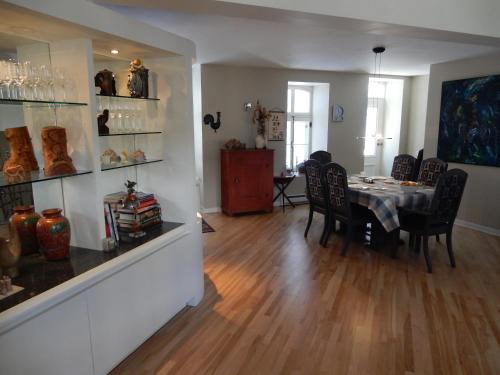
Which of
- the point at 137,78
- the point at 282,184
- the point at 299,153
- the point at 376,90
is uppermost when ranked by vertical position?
the point at 376,90

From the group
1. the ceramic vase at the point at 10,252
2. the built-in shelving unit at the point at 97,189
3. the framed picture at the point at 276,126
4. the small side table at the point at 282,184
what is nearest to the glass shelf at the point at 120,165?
the built-in shelving unit at the point at 97,189

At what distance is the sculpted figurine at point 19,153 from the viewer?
1784 millimetres

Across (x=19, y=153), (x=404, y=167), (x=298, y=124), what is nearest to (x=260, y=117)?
(x=298, y=124)

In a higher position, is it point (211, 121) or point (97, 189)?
point (211, 121)

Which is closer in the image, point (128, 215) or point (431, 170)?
point (128, 215)

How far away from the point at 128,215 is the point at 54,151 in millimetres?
657

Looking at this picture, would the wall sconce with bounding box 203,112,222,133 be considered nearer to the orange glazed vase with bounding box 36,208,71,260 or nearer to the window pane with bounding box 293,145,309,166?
the window pane with bounding box 293,145,309,166

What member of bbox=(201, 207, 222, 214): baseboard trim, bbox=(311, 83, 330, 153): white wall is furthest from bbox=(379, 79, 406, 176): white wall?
bbox=(201, 207, 222, 214): baseboard trim

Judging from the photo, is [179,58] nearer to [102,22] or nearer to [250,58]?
[102,22]

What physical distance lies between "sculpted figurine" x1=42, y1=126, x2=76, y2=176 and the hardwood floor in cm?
124

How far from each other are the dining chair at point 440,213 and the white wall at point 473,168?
1556 millimetres

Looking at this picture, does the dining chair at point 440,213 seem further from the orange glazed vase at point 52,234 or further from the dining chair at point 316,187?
the orange glazed vase at point 52,234

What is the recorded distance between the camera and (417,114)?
22.6 ft

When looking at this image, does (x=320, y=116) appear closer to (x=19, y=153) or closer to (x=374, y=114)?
(x=374, y=114)
